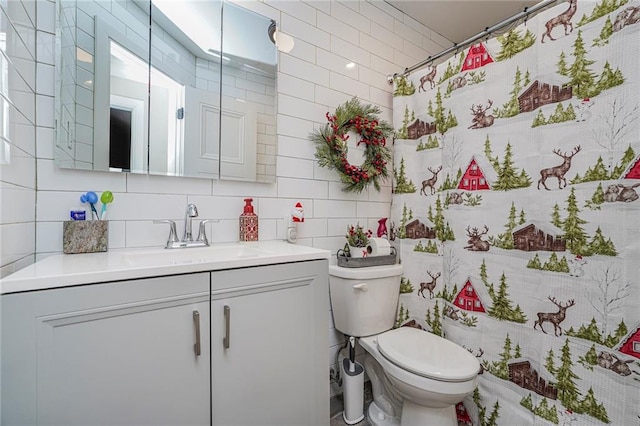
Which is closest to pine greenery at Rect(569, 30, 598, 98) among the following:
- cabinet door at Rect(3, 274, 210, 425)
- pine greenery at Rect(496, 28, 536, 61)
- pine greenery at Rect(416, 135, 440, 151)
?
pine greenery at Rect(496, 28, 536, 61)

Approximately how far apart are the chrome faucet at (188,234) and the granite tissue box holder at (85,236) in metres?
0.18

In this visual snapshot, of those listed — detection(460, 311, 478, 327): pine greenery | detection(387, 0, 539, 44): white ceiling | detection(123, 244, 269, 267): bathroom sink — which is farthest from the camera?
detection(387, 0, 539, 44): white ceiling

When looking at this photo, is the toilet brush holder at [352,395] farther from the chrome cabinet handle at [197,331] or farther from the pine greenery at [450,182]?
the pine greenery at [450,182]

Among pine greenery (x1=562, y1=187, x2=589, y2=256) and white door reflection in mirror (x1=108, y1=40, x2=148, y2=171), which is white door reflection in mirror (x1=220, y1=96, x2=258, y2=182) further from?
pine greenery (x1=562, y1=187, x2=589, y2=256)

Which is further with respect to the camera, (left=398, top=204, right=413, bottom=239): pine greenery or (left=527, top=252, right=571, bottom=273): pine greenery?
(left=398, top=204, right=413, bottom=239): pine greenery

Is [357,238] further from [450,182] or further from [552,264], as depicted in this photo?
[552,264]

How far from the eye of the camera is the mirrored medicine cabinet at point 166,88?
3.53 ft

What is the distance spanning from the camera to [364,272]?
155 cm

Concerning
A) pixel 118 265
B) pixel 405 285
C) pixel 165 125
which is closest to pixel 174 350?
pixel 118 265

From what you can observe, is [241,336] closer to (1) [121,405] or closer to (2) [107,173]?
(1) [121,405]

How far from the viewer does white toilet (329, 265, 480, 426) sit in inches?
47.3

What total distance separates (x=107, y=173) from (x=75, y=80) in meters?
0.35

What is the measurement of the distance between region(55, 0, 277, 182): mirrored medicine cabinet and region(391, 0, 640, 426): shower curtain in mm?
1011

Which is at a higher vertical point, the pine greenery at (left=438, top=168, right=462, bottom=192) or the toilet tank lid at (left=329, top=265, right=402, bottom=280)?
the pine greenery at (left=438, top=168, right=462, bottom=192)
